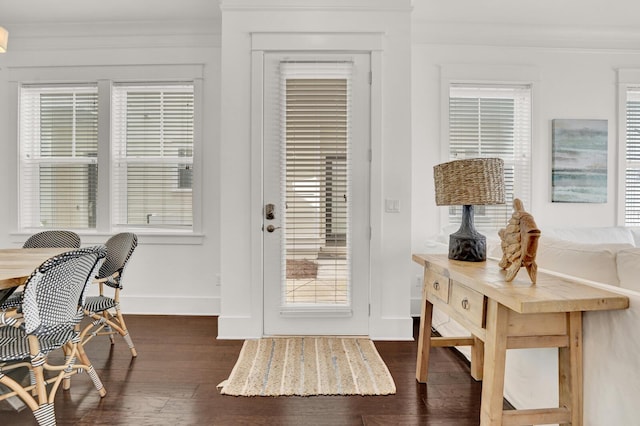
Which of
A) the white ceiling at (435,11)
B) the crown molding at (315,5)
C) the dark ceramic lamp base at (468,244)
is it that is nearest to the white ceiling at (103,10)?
the white ceiling at (435,11)

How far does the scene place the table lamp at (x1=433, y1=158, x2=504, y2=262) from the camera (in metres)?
1.87

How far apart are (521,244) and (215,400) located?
6.01 feet

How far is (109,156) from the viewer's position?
355 cm

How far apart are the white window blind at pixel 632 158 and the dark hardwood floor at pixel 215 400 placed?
2768 mm

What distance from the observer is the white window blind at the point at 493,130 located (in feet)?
11.7

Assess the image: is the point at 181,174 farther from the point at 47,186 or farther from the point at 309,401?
the point at 309,401

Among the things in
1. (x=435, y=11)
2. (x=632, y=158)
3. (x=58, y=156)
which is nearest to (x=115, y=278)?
(x=58, y=156)

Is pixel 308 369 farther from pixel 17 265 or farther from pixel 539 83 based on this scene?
pixel 539 83

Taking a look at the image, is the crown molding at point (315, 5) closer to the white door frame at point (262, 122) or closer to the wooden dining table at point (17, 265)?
the white door frame at point (262, 122)

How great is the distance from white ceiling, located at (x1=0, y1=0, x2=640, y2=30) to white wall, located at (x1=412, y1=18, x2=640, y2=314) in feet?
0.36

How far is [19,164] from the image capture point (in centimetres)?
362

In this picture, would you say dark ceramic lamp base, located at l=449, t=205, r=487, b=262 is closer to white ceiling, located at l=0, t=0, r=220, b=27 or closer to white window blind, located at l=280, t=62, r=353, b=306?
white window blind, located at l=280, t=62, r=353, b=306

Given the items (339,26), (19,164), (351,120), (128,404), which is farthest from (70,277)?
(19,164)

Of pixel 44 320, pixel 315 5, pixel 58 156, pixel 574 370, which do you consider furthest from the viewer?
pixel 58 156
